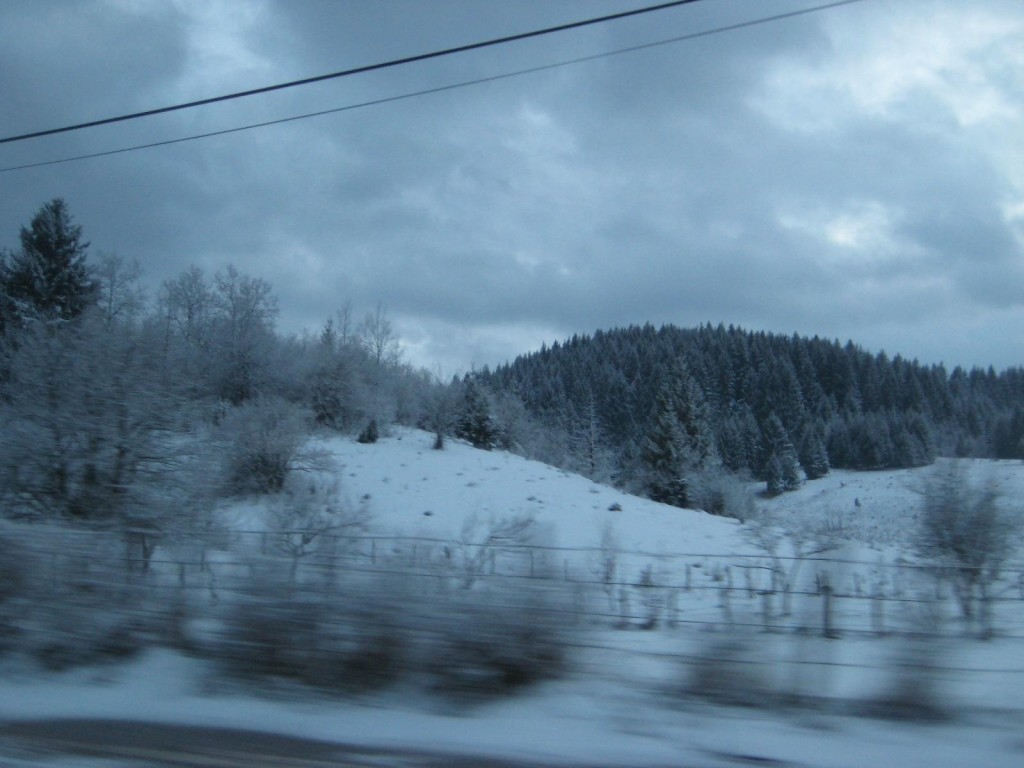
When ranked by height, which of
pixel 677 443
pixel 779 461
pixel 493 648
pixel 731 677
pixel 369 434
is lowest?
pixel 731 677

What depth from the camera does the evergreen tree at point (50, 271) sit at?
41812mm

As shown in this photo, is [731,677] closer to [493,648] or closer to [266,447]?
[493,648]

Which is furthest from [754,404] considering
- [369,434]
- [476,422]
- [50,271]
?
[50,271]

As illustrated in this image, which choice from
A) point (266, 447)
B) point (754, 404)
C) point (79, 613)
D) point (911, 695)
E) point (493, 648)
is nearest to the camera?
point (911, 695)

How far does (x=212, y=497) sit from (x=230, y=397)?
27303mm

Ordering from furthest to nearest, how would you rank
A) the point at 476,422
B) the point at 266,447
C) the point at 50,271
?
the point at 476,422 < the point at 50,271 < the point at 266,447

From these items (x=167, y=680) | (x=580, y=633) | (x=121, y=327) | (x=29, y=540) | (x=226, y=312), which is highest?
(x=226, y=312)

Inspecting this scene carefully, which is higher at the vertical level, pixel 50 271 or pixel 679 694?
pixel 50 271

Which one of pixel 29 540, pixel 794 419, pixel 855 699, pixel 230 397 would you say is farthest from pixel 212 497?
pixel 794 419

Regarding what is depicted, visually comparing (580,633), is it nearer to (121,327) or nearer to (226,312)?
(121,327)

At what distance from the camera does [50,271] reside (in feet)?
141

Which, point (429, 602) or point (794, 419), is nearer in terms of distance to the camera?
point (429, 602)

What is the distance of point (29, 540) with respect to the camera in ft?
22.3

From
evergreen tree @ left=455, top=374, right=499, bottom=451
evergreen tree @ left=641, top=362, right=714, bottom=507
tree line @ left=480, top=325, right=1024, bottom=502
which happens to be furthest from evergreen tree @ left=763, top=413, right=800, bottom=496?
evergreen tree @ left=455, top=374, right=499, bottom=451
